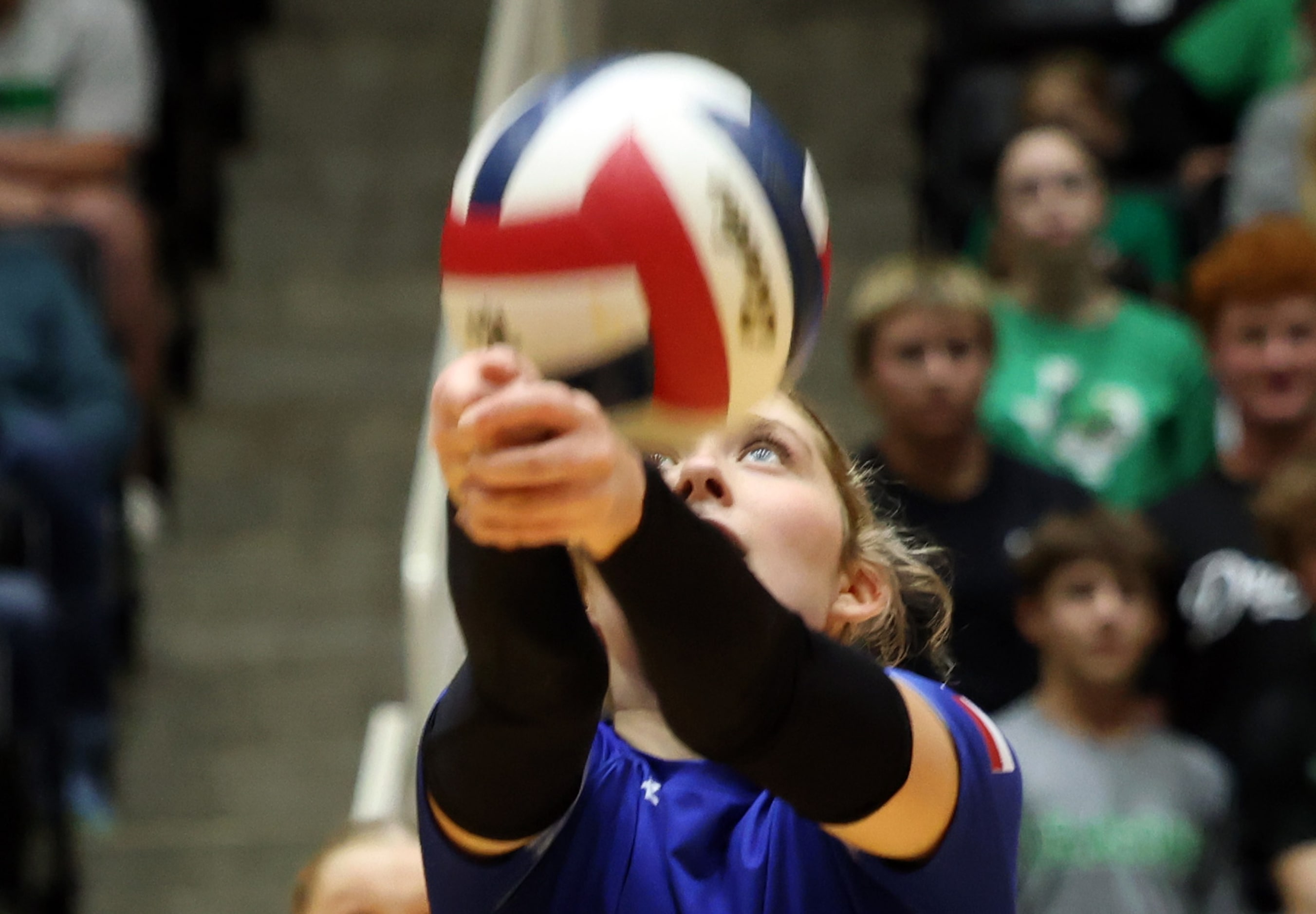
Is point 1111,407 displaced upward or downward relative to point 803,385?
upward

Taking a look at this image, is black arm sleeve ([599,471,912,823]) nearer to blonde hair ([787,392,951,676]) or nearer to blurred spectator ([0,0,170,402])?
blonde hair ([787,392,951,676])

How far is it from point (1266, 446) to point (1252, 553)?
0.36 m

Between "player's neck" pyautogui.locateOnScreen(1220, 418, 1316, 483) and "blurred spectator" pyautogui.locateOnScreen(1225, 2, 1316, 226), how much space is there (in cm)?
82

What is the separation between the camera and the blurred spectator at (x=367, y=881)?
1.91 metres

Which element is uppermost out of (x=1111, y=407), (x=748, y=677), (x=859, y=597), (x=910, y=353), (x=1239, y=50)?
(x=1239, y=50)

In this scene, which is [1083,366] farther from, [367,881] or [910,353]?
[367,881]

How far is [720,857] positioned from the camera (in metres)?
1.30

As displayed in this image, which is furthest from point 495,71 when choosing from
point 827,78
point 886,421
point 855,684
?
point 855,684

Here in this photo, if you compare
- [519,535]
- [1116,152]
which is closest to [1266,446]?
[1116,152]

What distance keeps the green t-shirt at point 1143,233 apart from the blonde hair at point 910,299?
0.99m

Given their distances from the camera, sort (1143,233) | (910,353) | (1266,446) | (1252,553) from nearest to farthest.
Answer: (1252,553) → (910,353) → (1266,446) → (1143,233)

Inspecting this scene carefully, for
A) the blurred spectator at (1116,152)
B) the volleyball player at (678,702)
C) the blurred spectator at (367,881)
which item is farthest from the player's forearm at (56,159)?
the volleyball player at (678,702)

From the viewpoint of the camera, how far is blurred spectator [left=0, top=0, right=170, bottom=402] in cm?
463

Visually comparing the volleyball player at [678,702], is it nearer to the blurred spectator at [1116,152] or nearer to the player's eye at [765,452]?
the player's eye at [765,452]
